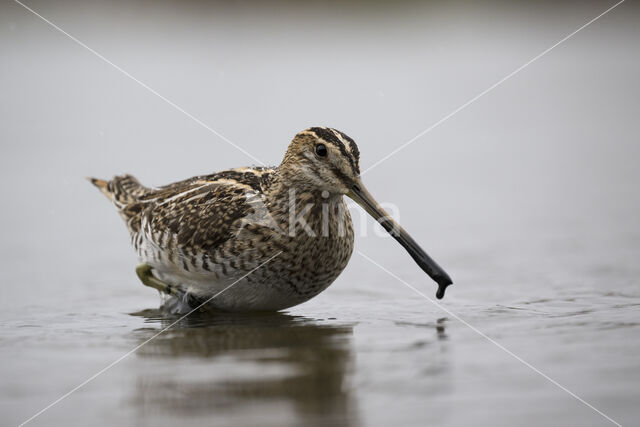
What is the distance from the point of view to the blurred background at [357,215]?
534 cm

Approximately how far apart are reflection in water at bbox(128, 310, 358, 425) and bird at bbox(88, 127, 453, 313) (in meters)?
0.34

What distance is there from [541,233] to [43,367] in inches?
259

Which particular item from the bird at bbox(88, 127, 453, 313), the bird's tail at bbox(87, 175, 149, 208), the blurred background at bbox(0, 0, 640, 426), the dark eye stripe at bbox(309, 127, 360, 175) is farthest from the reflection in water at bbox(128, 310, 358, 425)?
the bird's tail at bbox(87, 175, 149, 208)

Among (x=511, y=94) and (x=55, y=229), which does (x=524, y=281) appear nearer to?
(x=55, y=229)

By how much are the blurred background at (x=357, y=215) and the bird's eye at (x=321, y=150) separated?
1.38 m

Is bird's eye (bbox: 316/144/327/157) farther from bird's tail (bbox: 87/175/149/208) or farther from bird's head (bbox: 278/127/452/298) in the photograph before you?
bird's tail (bbox: 87/175/149/208)

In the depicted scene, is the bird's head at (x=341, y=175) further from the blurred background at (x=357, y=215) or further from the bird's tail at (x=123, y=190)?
the bird's tail at (x=123, y=190)

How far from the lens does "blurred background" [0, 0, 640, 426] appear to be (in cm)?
534

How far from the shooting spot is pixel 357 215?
1187cm

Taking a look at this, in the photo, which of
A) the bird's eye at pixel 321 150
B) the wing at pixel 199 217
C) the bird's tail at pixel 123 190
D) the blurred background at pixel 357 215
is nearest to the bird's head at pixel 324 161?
the bird's eye at pixel 321 150

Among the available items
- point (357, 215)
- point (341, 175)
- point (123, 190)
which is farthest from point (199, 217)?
point (357, 215)

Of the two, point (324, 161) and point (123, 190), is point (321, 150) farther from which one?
point (123, 190)

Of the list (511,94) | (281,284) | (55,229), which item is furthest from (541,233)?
(511,94)

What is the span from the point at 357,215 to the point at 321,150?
440cm
